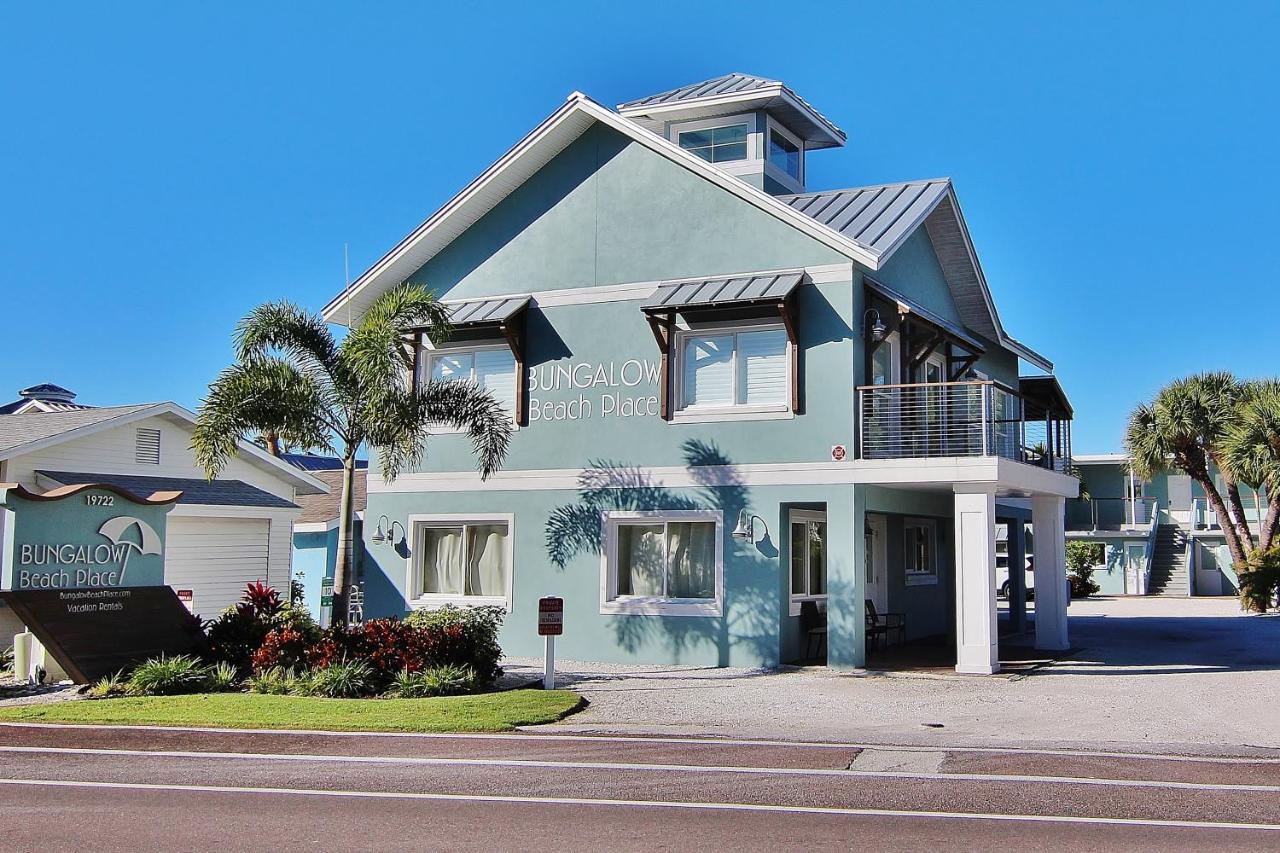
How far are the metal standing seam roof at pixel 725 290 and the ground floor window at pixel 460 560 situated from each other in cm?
467

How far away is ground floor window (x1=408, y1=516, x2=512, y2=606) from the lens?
69.2 feet

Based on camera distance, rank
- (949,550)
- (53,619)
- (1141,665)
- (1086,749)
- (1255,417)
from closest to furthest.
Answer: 1. (1086,749)
2. (53,619)
3. (1141,665)
4. (949,550)
5. (1255,417)

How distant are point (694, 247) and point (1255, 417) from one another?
22.4 meters

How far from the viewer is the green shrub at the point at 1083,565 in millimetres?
44062

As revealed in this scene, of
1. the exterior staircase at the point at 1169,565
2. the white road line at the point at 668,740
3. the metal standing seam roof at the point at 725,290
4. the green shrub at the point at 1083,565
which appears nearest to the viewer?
the white road line at the point at 668,740

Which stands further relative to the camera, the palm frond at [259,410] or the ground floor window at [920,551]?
the ground floor window at [920,551]

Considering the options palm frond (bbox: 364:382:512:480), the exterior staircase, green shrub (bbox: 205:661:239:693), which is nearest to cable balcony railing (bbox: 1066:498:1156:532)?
the exterior staircase

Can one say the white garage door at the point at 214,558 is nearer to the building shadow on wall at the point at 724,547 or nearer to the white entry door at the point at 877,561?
the building shadow on wall at the point at 724,547

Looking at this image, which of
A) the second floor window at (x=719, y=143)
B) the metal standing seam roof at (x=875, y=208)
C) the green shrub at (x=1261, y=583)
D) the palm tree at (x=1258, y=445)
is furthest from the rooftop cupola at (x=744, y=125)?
the green shrub at (x=1261, y=583)

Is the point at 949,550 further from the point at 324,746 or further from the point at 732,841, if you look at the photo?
the point at 732,841

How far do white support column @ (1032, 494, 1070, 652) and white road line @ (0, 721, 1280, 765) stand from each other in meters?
10.6

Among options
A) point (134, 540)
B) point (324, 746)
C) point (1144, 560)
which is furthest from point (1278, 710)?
point (1144, 560)

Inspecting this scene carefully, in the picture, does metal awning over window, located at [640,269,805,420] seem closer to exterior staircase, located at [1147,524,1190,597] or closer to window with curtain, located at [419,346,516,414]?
window with curtain, located at [419,346,516,414]

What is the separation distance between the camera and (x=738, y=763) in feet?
35.5
